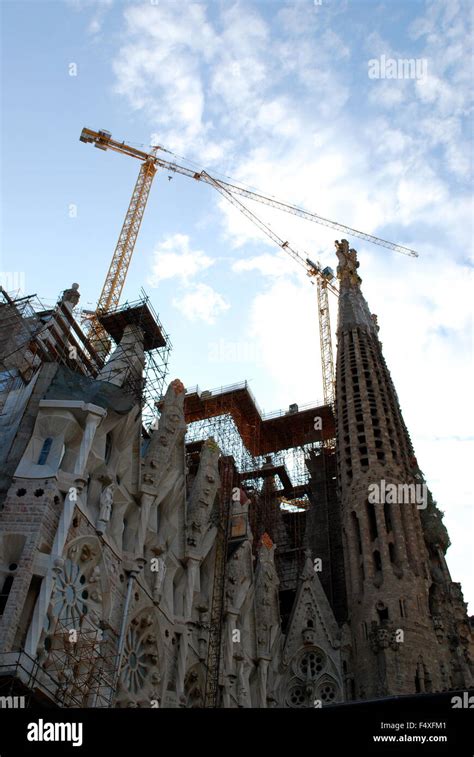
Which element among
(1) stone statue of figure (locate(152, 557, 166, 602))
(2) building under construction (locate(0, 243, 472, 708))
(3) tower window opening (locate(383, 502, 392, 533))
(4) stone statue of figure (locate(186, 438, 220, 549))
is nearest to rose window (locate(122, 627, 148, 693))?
(2) building under construction (locate(0, 243, 472, 708))

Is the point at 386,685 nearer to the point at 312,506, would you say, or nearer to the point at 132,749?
the point at 312,506

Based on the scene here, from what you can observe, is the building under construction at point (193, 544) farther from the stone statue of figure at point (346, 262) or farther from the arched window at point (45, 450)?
the stone statue of figure at point (346, 262)

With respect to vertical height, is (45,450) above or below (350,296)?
below

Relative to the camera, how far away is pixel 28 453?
68.9 ft

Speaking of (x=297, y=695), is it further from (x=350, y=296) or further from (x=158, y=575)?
(x=350, y=296)

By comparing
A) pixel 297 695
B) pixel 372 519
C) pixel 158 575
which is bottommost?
pixel 297 695

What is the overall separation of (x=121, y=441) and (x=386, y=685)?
45.9 feet

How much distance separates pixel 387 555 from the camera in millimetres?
33156

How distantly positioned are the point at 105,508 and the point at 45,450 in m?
2.47

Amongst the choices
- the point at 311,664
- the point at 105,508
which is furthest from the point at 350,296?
the point at 105,508

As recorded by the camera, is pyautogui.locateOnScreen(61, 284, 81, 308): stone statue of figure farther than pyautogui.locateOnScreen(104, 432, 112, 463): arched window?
Yes

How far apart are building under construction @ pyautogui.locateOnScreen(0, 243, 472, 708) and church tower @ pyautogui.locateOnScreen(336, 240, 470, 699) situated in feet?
0.30

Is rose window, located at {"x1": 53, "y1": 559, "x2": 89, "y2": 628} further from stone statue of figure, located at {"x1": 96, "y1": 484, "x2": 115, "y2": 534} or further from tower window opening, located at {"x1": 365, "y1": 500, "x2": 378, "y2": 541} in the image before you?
tower window opening, located at {"x1": 365, "y1": 500, "x2": 378, "y2": 541}

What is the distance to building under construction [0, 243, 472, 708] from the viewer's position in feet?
63.7
